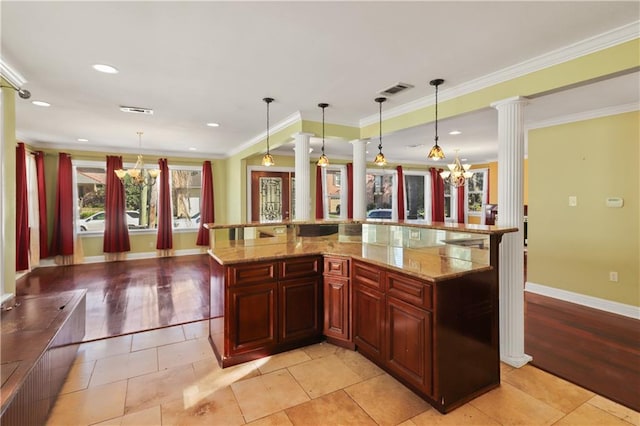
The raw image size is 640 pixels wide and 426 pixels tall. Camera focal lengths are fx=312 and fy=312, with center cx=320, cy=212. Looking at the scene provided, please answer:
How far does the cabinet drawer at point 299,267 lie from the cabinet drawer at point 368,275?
378mm

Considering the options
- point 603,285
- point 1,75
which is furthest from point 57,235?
point 603,285

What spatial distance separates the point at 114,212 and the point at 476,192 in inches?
379

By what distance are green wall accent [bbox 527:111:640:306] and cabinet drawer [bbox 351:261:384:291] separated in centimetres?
347

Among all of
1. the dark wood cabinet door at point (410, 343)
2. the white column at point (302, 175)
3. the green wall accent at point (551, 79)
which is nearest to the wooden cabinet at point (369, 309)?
the dark wood cabinet door at point (410, 343)

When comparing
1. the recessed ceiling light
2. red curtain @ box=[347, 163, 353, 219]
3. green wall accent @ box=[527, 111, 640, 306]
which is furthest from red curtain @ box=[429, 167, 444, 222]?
the recessed ceiling light

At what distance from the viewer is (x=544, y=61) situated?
250cm

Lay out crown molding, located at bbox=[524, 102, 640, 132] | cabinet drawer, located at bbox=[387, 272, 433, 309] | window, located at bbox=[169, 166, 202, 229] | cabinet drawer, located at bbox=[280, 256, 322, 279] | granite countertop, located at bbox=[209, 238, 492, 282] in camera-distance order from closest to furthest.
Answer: cabinet drawer, located at bbox=[387, 272, 433, 309] < granite countertop, located at bbox=[209, 238, 492, 282] < cabinet drawer, located at bbox=[280, 256, 322, 279] < crown molding, located at bbox=[524, 102, 640, 132] < window, located at bbox=[169, 166, 202, 229]

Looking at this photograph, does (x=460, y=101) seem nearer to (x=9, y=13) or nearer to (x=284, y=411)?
(x=284, y=411)

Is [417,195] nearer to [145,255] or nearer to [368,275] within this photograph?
[368,275]

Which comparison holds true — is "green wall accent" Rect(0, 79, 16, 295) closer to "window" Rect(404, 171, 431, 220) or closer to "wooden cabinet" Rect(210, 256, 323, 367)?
"wooden cabinet" Rect(210, 256, 323, 367)

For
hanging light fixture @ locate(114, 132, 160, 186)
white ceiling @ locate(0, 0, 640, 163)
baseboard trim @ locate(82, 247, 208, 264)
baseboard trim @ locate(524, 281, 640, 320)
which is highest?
white ceiling @ locate(0, 0, 640, 163)

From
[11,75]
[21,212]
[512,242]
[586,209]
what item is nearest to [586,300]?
[586,209]

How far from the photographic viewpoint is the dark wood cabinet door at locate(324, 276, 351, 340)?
9.45 feet

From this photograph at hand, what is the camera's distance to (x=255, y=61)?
8.53 ft
